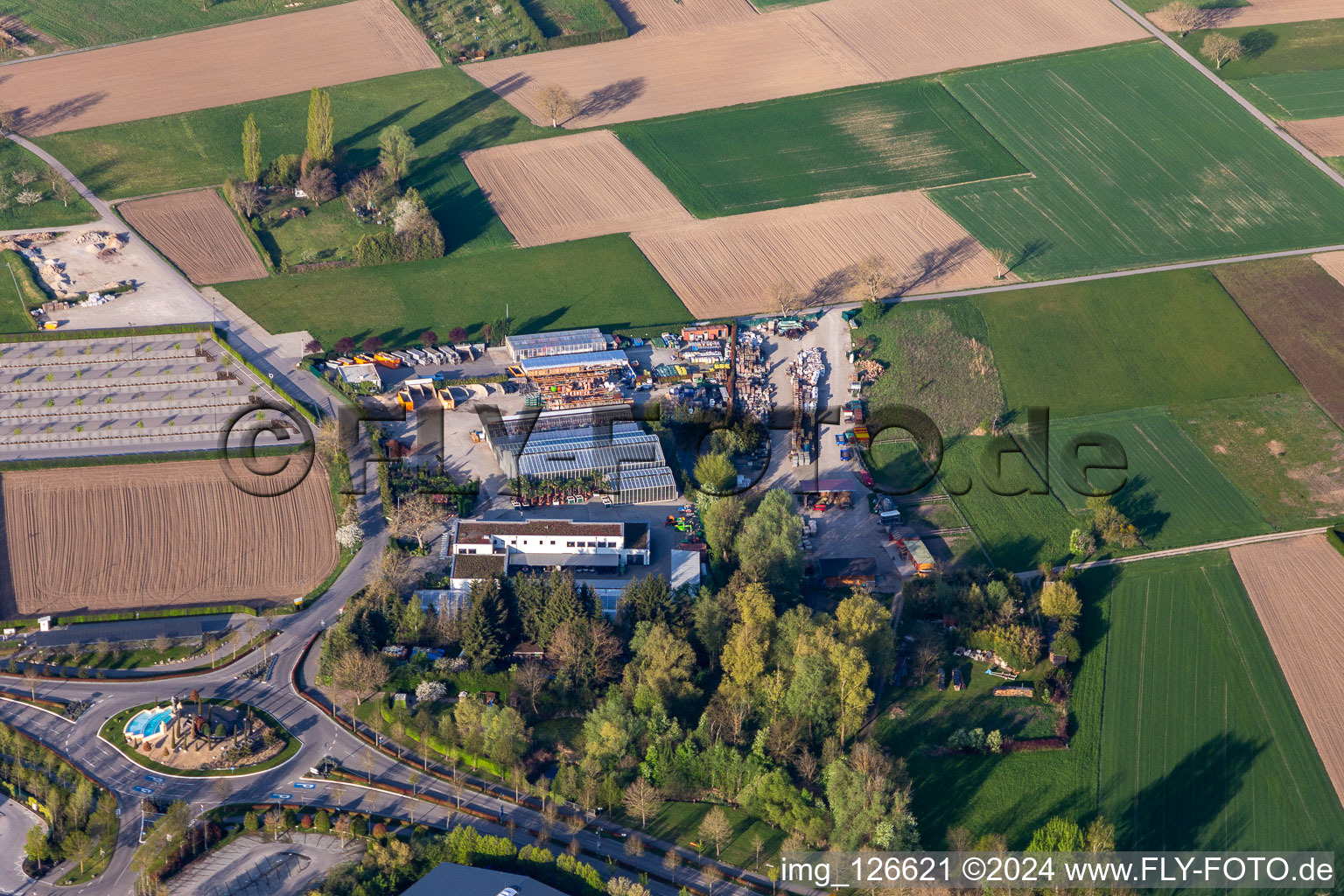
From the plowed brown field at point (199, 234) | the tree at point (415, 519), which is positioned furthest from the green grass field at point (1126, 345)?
the plowed brown field at point (199, 234)

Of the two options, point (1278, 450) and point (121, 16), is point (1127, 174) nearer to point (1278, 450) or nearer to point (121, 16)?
point (1278, 450)

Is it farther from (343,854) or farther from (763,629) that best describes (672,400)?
(343,854)

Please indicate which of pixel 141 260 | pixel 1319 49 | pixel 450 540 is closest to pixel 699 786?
pixel 450 540

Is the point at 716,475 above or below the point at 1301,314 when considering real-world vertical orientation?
below

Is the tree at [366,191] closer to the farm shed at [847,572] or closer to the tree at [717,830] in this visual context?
the farm shed at [847,572]

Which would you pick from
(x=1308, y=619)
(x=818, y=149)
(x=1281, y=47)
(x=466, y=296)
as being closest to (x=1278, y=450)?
(x=1308, y=619)

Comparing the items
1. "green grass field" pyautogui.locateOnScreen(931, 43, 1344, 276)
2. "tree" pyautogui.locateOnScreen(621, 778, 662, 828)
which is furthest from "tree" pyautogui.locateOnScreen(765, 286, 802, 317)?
"tree" pyautogui.locateOnScreen(621, 778, 662, 828)
